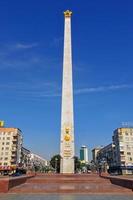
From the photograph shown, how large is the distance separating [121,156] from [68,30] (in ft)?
155

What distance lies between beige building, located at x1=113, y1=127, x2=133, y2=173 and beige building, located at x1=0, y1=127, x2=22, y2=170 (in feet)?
94.5

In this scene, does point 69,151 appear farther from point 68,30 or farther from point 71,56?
point 68,30

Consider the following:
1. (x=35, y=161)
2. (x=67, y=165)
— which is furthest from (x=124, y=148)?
(x=35, y=161)

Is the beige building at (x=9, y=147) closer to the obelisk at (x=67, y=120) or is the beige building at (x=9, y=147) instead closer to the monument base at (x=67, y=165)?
the monument base at (x=67, y=165)

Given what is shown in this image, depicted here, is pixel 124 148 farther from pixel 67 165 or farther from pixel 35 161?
pixel 35 161

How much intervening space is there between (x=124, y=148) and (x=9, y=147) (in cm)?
3251

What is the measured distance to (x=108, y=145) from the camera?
84.9 m

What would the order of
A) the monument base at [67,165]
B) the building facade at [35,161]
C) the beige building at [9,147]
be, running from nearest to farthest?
the monument base at [67,165] < the beige building at [9,147] < the building facade at [35,161]

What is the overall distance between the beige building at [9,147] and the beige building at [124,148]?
94.5 feet

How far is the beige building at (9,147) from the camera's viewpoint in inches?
2735

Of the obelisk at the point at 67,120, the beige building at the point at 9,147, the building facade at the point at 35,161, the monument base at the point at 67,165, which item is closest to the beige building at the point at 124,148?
the beige building at the point at 9,147

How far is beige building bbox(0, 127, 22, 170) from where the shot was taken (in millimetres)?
69475

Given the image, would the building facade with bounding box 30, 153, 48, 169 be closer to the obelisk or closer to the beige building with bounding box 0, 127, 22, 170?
the beige building with bounding box 0, 127, 22, 170

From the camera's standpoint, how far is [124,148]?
6994 cm
